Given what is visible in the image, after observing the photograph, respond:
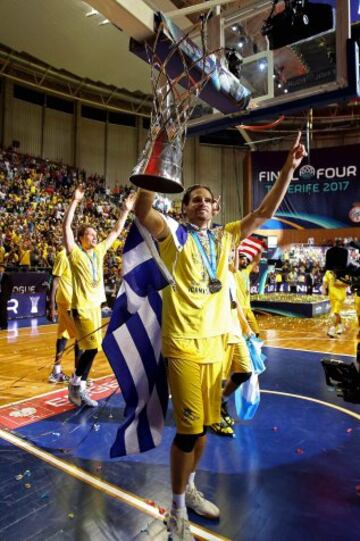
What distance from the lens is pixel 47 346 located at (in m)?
7.50

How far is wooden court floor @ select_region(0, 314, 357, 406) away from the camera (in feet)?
16.5

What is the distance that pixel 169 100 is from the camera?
2373 mm

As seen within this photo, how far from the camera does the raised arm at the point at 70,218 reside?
341 centimetres

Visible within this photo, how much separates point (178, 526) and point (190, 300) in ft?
3.88

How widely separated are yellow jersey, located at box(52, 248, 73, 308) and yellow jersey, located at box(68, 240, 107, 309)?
4.75 feet

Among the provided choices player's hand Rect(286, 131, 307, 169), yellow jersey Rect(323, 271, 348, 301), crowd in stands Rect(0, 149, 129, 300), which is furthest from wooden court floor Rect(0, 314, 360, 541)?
crowd in stands Rect(0, 149, 129, 300)

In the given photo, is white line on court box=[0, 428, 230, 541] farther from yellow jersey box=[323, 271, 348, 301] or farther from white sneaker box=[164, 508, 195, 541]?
yellow jersey box=[323, 271, 348, 301]

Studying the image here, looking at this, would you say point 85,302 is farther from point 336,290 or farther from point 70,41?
point 70,41

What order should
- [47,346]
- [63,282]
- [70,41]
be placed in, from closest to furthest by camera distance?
[63,282], [47,346], [70,41]

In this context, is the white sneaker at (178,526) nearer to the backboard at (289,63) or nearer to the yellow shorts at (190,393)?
the yellow shorts at (190,393)

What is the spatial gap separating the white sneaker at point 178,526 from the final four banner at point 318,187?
16314 mm

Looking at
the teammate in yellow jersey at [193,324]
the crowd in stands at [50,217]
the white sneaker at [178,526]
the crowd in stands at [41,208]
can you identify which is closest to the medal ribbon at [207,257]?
the teammate in yellow jersey at [193,324]

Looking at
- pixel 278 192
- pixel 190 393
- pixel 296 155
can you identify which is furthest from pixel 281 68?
pixel 190 393

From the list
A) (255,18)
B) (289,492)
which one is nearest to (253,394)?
(289,492)
